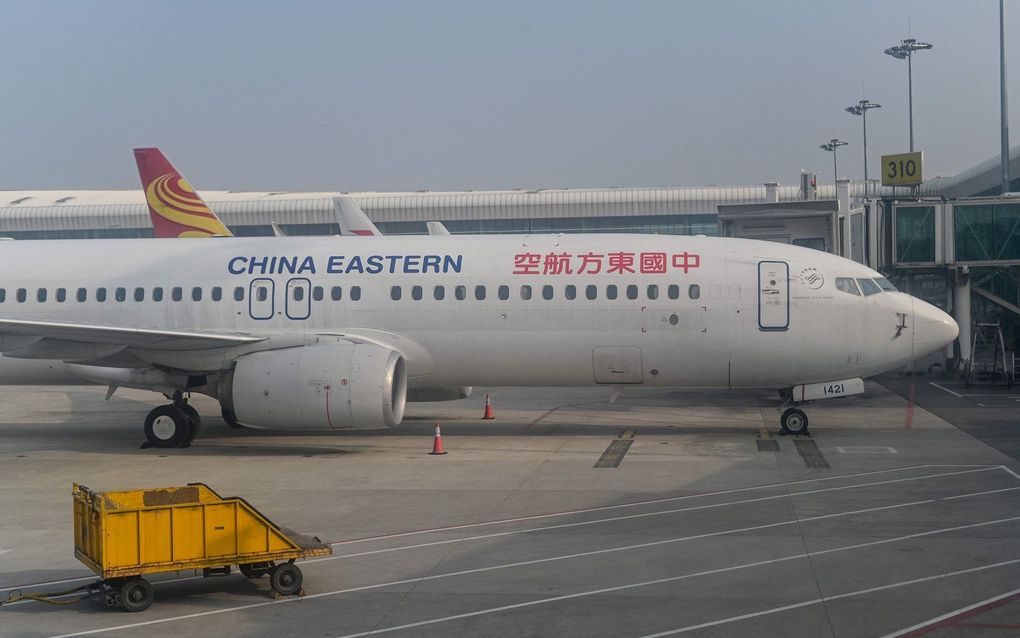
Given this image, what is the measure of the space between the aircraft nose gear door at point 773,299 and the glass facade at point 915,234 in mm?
13224

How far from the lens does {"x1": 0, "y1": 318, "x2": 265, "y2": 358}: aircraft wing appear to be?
19.3 meters

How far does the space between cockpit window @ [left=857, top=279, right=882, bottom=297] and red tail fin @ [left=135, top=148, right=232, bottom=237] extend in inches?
1031

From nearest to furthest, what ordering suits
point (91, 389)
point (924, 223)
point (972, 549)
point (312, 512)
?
1. point (972, 549)
2. point (312, 512)
3. point (924, 223)
4. point (91, 389)

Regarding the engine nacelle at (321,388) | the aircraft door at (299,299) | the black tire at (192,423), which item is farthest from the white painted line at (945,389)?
the black tire at (192,423)

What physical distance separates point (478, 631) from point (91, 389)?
27814 mm

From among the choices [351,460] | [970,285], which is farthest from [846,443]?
[970,285]

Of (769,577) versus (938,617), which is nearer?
(938,617)

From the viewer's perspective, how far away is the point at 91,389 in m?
34.2

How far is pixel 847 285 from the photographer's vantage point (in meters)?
20.8

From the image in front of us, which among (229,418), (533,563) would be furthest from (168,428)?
(533,563)

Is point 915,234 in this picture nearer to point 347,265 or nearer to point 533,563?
point 347,265

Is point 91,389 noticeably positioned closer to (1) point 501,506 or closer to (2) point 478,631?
(1) point 501,506

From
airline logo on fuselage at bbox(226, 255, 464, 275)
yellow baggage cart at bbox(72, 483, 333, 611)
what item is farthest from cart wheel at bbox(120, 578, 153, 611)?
airline logo on fuselage at bbox(226, 255, 464, 275)

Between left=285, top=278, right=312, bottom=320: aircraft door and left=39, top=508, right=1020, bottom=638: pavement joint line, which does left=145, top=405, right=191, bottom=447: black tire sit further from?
left=39, top=508, right=1020, bottom=638: pavement joint line
